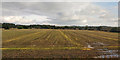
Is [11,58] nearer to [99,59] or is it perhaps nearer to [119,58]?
[99,59]

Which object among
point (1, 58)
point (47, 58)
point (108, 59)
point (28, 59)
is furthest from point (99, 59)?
point (1, 58)

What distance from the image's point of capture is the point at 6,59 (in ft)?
22.8

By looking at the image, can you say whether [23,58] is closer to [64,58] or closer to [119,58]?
[64,58]

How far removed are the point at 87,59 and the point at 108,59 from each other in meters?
1.59

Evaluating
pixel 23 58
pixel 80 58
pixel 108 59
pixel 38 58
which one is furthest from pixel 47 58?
pixel 108 59

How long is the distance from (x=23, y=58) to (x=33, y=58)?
75cm

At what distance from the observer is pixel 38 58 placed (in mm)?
7199

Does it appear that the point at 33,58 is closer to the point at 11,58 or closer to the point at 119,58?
the point at 11,58

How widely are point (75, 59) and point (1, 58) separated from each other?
18.1ft

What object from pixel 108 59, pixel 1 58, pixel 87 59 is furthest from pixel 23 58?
pixel 108 59

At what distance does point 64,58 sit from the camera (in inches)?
283

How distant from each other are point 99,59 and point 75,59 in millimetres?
1797

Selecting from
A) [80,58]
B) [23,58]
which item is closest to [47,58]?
[23,58]

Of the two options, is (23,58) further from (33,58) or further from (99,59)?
(99,59)
